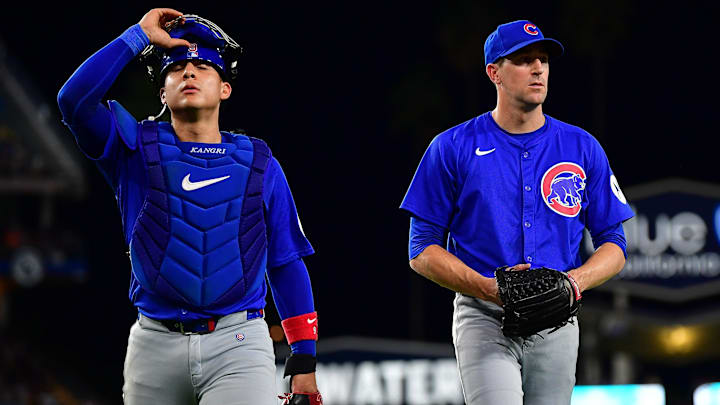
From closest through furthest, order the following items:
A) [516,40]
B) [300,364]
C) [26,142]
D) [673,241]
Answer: [300,364]
[516,40]
[673,241]
[26,142]

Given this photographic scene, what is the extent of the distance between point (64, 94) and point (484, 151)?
1.87 metres

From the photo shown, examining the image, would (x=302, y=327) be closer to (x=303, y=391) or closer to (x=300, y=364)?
(x=300, y=364)

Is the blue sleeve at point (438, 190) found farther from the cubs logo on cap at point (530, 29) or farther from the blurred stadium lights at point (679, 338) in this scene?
the blurred stadium lights at point (679, 338)

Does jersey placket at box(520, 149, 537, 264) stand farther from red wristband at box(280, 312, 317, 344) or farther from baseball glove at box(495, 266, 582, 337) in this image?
red wristband at box(280, 312, 317, 344)

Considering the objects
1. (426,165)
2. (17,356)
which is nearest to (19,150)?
(17,356)

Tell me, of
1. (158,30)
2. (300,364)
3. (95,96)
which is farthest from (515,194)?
(95,96)

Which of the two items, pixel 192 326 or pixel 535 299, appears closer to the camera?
pixel 192 326

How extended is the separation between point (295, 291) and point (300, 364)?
320 millimetres

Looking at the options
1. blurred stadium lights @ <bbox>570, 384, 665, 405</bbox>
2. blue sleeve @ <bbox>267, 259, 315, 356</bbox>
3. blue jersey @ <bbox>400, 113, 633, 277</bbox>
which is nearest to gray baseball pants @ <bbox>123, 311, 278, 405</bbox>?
blue sleeve @ <bbox>267, 259, 315, 356</bbox>

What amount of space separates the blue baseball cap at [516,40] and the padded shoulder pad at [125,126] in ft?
5.55

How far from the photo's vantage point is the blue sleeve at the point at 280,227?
452 cm

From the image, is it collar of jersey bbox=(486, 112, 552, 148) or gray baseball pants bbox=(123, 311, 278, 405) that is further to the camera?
collar of jersey bbox=(486, 112, 552, 148)

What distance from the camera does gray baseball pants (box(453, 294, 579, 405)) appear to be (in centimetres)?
447

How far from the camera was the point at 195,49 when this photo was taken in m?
4.54
